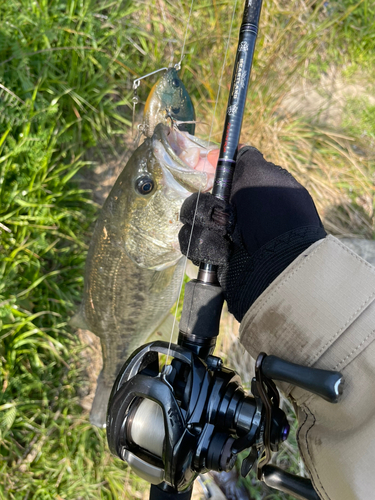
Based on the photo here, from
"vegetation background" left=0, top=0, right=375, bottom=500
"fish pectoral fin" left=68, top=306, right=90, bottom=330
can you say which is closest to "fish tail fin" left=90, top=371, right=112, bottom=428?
"fish pectoral fin" left=68, top=306, right=90, bottom=330

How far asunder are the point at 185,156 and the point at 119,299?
3.06ft

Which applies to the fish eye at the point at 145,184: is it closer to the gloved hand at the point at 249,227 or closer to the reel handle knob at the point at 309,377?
the gloved hand at the point at 249,227

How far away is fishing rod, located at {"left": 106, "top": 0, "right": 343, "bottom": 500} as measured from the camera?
910 mm

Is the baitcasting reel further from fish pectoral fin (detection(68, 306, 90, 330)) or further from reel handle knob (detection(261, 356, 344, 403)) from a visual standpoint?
fish pectoral fin (detection(68, 306, 90, 330))

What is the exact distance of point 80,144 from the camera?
2.76 m

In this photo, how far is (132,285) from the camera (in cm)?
202

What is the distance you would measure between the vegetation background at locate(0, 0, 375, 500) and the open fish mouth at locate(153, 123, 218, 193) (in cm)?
117

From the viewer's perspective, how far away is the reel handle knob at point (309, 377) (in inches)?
30.6

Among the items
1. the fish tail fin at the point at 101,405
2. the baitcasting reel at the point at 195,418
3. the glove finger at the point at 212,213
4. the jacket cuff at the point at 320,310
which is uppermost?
the glove finger at the point at 212,213

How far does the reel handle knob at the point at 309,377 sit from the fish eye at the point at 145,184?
1.11 metres

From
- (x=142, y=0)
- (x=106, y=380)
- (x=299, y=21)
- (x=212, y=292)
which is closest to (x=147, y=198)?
(x=212, y=292)

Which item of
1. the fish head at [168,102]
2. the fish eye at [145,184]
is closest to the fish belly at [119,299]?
the fish eye at [145,184]

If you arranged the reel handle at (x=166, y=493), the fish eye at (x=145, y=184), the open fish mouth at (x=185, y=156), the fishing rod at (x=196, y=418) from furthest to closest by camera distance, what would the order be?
the fish eye at (x=145, y=184), the open fish mouth at (x=185, y=156), the reel handle at (x=166, y=493), the fishing rod at (x=196, y=418)

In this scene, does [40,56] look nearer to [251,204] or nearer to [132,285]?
[132,285]
